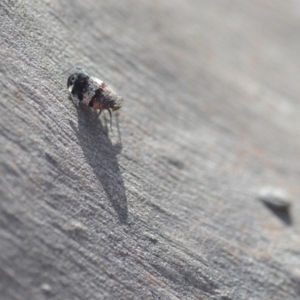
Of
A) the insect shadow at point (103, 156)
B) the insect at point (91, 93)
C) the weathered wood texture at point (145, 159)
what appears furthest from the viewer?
the insect at point (91, 93)

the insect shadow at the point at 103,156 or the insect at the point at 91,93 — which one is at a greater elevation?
the insect at the point at 91,93

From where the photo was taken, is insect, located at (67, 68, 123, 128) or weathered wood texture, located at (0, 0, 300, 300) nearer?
weathered wood texture, located at (0, 0, 300, 300)

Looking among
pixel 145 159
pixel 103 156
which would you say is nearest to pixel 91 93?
pixel 103 156

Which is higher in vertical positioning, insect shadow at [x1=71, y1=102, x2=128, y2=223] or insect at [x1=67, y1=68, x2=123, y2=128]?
insect at [x1=67, y1=68, x2=123, y2=128]

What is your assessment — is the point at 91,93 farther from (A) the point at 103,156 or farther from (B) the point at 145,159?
(B) the point at 145,159

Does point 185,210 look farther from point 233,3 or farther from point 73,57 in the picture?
point 233,3

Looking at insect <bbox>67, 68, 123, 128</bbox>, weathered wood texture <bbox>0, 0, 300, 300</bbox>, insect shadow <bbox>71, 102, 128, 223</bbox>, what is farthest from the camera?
insect <bbox>67, 68, 123, 128</bbox>
